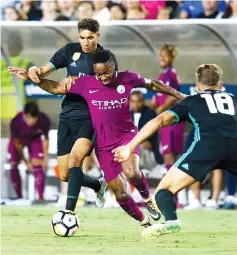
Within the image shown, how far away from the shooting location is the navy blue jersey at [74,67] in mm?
11227

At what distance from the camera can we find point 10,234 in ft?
36.4

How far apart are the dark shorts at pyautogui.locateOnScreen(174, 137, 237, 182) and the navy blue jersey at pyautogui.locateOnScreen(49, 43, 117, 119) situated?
242 cm

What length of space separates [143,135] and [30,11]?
1002 cm

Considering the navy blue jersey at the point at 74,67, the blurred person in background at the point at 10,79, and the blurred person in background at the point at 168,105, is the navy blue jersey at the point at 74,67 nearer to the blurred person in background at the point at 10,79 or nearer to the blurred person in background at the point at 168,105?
the blurred person in background at the point at 168,105

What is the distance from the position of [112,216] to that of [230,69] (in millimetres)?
3544

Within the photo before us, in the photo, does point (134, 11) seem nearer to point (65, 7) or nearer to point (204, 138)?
point (65, 7)

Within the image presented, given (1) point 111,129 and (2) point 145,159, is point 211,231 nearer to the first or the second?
(1) point 111,129

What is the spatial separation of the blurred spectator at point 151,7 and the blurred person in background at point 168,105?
3.71 ft

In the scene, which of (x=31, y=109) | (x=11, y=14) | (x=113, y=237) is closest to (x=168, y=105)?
(x=31, y=109)

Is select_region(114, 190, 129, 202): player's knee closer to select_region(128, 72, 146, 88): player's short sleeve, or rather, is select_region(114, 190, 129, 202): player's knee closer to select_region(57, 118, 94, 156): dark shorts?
select_region(57, 118, 94, 156): dark shorts

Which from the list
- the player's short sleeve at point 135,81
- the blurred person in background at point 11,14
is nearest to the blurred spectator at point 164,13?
the blurred person in background at point 11,14

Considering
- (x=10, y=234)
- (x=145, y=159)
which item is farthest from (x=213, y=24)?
(x=10, y=234)

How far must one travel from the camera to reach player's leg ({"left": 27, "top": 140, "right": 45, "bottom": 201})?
55.4ft

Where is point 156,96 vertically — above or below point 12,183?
above
